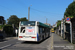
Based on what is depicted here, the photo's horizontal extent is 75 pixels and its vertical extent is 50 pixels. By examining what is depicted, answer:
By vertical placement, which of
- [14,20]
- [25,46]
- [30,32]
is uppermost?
[14,20]

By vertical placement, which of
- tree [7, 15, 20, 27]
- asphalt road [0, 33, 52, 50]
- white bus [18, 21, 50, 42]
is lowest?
asphalt road [0, 33, 52, 50]

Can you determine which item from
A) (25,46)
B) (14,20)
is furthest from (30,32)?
(14,20)

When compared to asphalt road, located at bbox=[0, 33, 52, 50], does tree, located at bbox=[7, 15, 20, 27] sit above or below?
above

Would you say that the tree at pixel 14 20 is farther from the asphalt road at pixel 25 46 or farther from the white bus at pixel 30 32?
the asphalt road at pixel 25 46

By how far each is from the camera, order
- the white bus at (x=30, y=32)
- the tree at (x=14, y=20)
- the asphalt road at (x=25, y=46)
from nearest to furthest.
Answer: the asphalt road at (x=25, y=46)
the white bus at (x=30, y=32)
the tree at (x=14, y=20)

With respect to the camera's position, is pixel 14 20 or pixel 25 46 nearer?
pixel 25 46

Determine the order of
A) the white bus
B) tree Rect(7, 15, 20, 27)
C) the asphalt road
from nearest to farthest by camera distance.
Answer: the asphalt road → the white bus → tree Rect(7, 15, 20, 27)

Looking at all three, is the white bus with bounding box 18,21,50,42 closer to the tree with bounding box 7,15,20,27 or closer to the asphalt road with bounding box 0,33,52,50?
the asphalt road with bounding box 0,33,52,50

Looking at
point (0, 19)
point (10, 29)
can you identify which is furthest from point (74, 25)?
point (0, 19)

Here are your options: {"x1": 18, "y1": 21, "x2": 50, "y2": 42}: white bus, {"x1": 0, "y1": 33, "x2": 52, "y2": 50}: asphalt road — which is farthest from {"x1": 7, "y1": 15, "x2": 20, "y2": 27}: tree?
{"x1": 0, "y1": 33, "x2": 52, "y2": 50}: asphalt road

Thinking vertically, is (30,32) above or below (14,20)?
below

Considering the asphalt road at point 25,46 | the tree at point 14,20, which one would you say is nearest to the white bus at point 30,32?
the asphalt road at point 25,46

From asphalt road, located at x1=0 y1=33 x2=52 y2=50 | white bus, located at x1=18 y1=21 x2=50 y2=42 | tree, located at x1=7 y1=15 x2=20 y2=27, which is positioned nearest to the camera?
asphalt road, located at x1=0 y1=33 x2=52 y2=50

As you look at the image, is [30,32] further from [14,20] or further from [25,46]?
[14,20]
